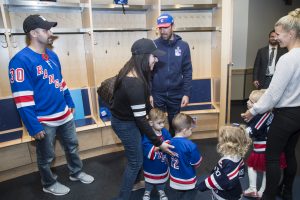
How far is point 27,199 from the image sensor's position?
85.0 inches

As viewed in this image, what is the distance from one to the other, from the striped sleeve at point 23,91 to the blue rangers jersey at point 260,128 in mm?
1547

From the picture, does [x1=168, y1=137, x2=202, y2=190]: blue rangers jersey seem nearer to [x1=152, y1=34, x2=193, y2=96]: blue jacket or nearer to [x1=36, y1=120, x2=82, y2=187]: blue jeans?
[x1=152, y1=34, x2=193, y2=96]: blue jacket

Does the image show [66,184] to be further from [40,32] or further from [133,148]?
[40,32]

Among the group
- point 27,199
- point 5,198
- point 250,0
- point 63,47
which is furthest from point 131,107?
point 250,0

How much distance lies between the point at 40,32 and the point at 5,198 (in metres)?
1.43

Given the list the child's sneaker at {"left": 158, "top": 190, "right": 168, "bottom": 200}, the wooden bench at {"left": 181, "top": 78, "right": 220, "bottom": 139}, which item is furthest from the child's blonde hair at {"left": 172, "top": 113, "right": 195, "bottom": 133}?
the wooden bench at {"left": 181, "top": 78, "right": 220, "bottom": 139}

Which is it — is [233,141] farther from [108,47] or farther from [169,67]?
[108,47]

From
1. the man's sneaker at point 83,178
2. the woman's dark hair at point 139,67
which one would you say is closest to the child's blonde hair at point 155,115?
the woman's dark hair at point 139,67

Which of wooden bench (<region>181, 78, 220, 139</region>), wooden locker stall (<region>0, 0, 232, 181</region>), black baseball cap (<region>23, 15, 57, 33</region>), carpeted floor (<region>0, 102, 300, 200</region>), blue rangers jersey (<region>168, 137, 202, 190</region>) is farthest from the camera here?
wooden bench (<region>181, 78, 220, 139</region>)

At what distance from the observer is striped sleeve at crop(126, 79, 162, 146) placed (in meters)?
1.49

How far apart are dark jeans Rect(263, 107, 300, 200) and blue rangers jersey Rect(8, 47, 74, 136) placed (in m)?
1.58

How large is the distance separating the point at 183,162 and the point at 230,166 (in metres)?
0.29

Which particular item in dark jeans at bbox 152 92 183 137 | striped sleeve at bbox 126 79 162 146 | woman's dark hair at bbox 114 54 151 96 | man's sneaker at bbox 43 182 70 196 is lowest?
man's sneaker at bbox 43 182 70 196

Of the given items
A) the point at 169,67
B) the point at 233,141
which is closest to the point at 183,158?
the point at 233,141
